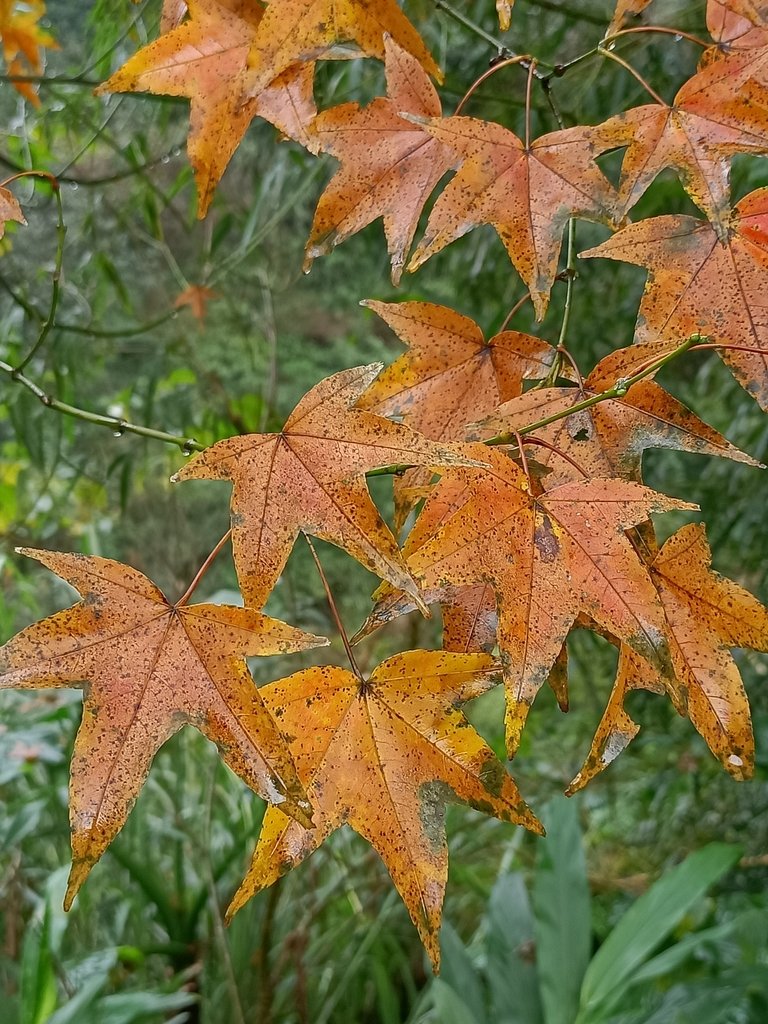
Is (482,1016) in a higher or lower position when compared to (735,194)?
lower

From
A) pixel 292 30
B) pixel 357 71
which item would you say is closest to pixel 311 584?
pixel 357 71

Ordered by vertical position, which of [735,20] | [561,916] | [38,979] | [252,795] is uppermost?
[735,20]

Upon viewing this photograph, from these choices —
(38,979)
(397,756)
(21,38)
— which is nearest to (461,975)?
(38,979)

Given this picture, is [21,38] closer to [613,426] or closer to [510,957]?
[613,426]

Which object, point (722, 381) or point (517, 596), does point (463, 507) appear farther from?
point (722, 381)

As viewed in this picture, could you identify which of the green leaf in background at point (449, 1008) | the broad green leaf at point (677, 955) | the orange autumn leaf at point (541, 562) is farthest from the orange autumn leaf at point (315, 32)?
the broad green leaf at point (677, 955)

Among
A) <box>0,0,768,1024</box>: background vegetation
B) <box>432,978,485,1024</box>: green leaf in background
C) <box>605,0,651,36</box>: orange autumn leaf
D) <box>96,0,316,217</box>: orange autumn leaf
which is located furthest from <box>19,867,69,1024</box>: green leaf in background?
<box>605,0,651,36</box>: orange autumn leaf

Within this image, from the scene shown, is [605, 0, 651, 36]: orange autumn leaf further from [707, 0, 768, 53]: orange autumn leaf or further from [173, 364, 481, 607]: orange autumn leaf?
[173, 364, 481, 607]: orange autumn leaf
